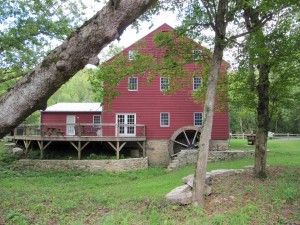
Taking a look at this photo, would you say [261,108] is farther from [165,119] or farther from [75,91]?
[75,91]

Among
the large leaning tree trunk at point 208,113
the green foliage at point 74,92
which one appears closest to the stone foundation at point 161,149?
the large leaning tree trunk at point 208,113

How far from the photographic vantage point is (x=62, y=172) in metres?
16.5

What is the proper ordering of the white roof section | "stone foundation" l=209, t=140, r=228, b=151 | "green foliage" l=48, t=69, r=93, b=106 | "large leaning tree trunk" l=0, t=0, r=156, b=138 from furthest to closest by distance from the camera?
1. "green foliage" l=48, t=69, r=93, b=106
2. the white roof section
3. "stone foundation" l=209, t=140, r=228, b=151
4. "large leaning tree trunk" l=0, t=0, r=156, b=138

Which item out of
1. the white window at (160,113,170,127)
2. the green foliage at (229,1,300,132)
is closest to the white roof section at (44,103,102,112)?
the white window at (160,113,170,127)

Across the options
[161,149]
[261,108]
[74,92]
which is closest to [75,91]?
[74,92]

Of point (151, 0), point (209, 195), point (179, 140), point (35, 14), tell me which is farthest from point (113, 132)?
point (151, 0)

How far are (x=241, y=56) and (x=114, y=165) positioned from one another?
11.2m

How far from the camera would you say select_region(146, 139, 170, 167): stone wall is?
20.2m

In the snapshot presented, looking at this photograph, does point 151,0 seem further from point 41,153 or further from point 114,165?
point 41,153

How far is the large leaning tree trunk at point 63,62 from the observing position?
2598mm

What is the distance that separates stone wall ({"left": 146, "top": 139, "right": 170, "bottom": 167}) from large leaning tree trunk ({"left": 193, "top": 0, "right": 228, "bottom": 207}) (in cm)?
1395

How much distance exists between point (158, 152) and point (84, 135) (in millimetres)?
5596

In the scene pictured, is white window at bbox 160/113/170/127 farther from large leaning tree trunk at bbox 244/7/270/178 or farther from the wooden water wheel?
large leaning tree trunk at bbox 244/7/270/178

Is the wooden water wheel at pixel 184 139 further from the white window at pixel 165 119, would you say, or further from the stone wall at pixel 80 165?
the stone wall at pixel 80 165
